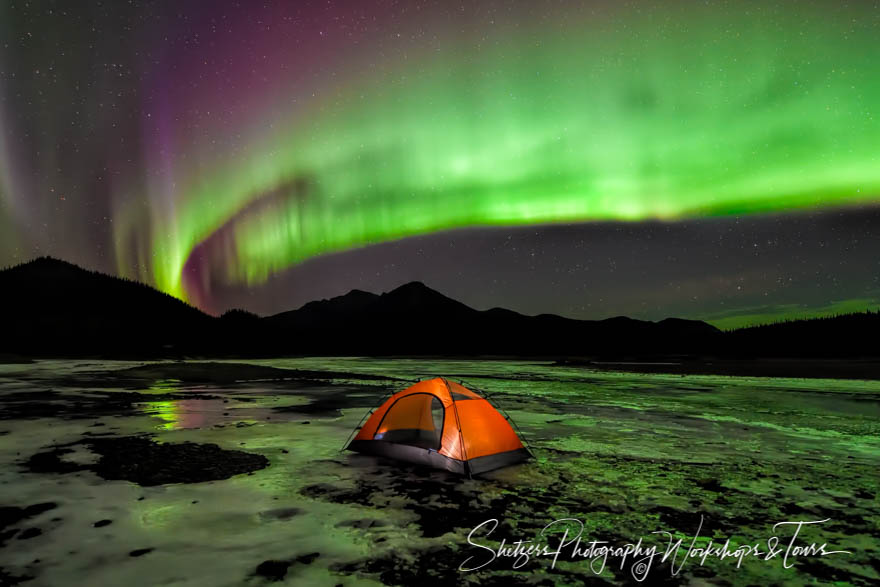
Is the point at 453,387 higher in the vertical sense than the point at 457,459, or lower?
higher

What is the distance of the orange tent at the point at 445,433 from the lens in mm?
11234

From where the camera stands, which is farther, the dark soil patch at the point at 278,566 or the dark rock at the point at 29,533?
the dark rock at the point at 29,533

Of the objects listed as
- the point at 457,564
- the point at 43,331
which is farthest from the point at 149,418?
the point at 43,331

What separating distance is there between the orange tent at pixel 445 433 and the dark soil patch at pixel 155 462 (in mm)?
2926

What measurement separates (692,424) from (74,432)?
21.0 m

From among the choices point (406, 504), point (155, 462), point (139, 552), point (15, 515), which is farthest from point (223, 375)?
point (139, 552)

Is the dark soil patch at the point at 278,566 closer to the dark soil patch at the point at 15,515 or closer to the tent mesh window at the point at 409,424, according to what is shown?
the dark soil patch at the point at 15,515

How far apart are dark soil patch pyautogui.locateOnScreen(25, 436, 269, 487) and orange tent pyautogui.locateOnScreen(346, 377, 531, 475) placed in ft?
9.60

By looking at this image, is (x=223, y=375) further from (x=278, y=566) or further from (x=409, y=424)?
(x=278, y=566)

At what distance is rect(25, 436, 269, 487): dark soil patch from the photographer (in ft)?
36.1

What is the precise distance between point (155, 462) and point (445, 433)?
6959 millimetres

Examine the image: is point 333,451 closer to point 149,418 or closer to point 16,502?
point 16,502

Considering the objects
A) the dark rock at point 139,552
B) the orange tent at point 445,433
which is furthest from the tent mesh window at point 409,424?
the dark rock at point 139,552

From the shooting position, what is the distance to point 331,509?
8828 mm
